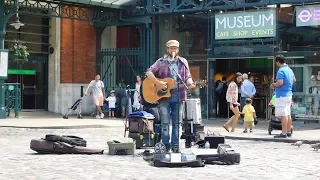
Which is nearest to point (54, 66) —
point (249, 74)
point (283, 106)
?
point (249, 74)

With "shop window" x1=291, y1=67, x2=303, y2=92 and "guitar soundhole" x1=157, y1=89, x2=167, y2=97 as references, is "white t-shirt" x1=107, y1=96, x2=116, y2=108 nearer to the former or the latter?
"shop window" x1=291, y1=67, x2=303, y2=92

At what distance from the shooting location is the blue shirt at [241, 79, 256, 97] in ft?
61.8

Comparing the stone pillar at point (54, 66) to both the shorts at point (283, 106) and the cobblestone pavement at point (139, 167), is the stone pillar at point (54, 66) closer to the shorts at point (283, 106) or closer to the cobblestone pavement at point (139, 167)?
the cobblestone pavement at point (139, 167)

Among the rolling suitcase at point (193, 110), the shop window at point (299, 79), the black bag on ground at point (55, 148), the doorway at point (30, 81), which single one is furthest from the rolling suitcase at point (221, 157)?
the doorway at point (30, 81)

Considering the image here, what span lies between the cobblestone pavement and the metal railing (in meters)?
10.4

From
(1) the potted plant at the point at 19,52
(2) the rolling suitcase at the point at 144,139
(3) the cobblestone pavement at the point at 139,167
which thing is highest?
(1) the potted plant at the point at 19,52

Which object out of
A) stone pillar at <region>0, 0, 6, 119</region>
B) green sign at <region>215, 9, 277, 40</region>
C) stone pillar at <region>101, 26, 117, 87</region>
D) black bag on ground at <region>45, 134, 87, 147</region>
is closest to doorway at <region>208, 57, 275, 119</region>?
green sign at <region>215, 9, 277, 40</region>

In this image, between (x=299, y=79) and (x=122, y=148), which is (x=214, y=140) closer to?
(x=122, y=148)

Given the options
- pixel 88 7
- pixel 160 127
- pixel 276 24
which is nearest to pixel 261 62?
pixel 276 24

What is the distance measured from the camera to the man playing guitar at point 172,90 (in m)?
9.69

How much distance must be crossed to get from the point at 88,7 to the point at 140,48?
109 inches

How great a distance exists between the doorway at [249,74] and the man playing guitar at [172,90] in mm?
12003

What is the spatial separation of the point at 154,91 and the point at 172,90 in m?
0.32

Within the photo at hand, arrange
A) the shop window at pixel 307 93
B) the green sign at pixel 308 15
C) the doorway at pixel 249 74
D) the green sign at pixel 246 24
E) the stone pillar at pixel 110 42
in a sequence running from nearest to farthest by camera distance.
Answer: the green sign at pixel 308 15 < the shop window at pixel 307 93 < the green sign at pixel 246 24 < the doorway at pixel 249 74 < the stone pillar at pixel 110 42
